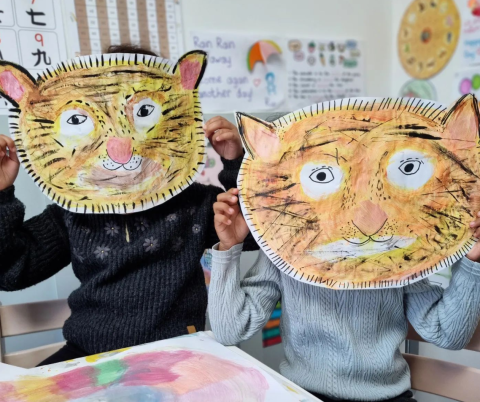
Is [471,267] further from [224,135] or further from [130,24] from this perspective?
[130,24]

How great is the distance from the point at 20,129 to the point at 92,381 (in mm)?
383

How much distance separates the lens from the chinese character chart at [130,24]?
37.9 inches

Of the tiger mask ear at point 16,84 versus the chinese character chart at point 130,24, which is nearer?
the tiger mask ear at point 16,84

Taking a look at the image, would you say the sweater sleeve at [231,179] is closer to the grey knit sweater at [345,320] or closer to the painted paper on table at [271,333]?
the grey knit sweater at [345,320]

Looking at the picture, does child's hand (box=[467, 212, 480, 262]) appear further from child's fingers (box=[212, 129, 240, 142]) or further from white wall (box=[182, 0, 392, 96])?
white wall (box=[182, 0, 392, 96])

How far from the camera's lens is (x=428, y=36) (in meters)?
1.23

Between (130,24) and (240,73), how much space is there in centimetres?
30

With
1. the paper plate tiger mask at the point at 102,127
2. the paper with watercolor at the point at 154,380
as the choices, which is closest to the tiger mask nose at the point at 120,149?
the paper plate tiger mask at the point at 102,127

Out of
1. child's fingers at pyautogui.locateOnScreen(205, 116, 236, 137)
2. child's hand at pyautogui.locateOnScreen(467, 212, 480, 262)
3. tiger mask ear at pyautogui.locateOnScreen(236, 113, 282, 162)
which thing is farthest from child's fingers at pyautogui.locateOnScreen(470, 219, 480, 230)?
child's fingers at pyautogui.locateOnScreen(205, 116, 236, 137)

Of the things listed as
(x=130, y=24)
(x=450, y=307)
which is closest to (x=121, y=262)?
(x=450, y=307)

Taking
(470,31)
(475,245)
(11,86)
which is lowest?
(475,245)

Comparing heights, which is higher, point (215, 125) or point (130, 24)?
point (130, 24)

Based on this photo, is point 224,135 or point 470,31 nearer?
point 224,135

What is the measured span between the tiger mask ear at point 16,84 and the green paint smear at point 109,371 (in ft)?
1.29
